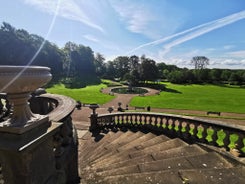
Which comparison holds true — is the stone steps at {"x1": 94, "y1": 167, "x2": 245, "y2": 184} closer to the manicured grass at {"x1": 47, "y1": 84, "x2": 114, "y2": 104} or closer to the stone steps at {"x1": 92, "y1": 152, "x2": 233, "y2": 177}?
the stone steps at {"x1": 92, "y1": 152, "x2": 233, "y2": 177}

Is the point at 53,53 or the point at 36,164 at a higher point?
the point at 53,53

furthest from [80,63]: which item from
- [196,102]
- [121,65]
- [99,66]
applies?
[196,102]

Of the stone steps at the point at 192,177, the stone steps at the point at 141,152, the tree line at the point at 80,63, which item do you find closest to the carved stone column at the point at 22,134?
the stone steps at the point at 192,177

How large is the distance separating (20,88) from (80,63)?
76.7 m

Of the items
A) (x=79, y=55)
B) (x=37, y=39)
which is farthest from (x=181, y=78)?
(x=37, y=39)

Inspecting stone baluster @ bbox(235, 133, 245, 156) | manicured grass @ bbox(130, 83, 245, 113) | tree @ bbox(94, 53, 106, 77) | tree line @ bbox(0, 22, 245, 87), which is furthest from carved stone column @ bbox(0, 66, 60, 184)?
tree @ bbox(94, 53, 106, 77)

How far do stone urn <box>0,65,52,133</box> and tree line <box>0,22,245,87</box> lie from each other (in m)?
43.3

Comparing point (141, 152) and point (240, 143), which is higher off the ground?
point (240, 143)

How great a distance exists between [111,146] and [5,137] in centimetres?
435

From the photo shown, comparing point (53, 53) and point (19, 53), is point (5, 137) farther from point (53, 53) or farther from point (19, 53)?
point (53, 53)

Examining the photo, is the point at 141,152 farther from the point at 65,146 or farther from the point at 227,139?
the point at 227,139

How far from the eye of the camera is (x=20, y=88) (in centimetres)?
166

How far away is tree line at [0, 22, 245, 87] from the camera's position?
149 feet

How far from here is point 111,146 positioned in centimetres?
573
